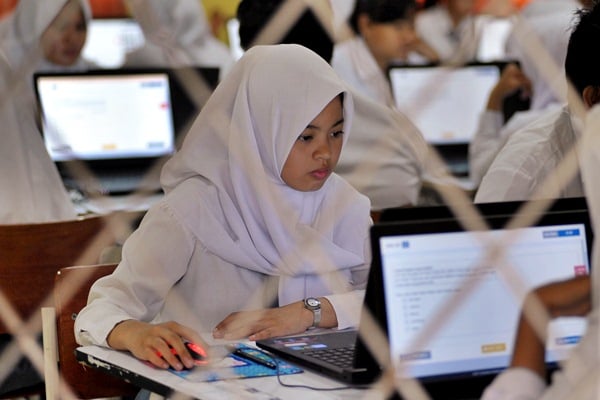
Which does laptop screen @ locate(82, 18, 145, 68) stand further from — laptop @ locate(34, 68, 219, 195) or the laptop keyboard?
the laptop keyboard

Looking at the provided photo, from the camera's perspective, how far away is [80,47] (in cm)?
368

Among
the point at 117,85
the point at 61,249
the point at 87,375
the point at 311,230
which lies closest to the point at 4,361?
the point at 61,249

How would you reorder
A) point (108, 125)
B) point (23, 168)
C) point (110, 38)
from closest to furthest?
point (23, 168) → point (108, 125) → point (110, 38)

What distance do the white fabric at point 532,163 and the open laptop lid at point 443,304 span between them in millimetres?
664

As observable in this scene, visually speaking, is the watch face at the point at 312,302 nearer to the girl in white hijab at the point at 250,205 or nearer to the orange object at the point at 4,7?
the girl in white hijab at the point at 250,205

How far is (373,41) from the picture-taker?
3.45 metres

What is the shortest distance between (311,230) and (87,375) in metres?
0.41

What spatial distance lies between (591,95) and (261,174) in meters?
0.51

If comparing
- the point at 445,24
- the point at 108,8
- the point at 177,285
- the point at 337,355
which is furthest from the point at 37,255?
the point at 445,24

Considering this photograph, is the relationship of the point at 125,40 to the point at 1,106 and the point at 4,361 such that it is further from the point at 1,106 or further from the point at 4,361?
the point at 4,361

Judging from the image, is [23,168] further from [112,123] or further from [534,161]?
[534,161]

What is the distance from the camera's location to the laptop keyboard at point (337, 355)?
1406mm

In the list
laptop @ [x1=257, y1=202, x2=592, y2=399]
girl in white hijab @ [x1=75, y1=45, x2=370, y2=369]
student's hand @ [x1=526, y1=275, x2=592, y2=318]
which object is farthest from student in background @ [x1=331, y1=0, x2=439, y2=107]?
student's hand @ [x1=526, y1=275, x2=592, y2=318]

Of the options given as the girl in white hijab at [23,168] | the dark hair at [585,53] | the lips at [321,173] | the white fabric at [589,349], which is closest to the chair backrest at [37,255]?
the lips at [321,173]
